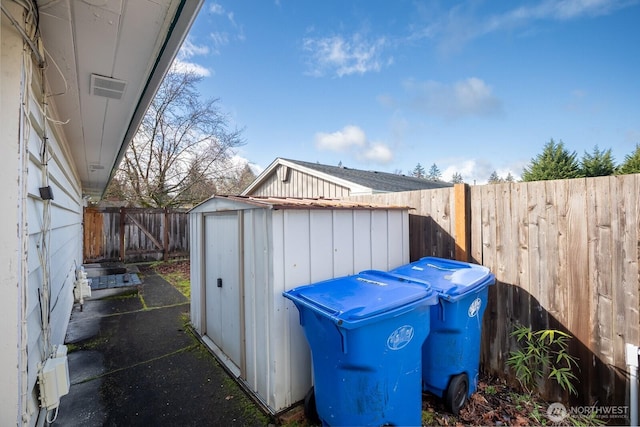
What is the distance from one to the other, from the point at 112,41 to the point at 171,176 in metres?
13.0

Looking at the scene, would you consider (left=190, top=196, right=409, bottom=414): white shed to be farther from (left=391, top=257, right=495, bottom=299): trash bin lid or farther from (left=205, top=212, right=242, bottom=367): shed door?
(left=391, top=257, right=495, bottom=299): trash bin lid

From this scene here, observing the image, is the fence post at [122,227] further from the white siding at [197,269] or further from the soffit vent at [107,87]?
the soffit vent at [107,87]

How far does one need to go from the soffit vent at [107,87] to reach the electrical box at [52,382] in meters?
1.93

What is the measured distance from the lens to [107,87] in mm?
2154

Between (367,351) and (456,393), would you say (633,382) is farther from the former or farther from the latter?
(367,351)

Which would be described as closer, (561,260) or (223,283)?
(561,260)

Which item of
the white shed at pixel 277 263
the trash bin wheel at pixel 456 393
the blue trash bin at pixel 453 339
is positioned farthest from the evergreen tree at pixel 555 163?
the trash bin wheel at pixel 456 393

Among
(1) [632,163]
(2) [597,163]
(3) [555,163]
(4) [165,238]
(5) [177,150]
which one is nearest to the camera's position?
(4) [165,238]

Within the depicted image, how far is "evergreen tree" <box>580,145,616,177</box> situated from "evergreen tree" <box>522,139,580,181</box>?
0.34m

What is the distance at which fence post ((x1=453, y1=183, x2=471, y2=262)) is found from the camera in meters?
3.25

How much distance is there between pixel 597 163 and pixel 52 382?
21847 mm

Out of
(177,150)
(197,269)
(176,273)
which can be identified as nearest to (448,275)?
(197,269)

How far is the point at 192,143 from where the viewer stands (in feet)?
45.1

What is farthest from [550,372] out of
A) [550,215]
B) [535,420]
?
[550,215]
